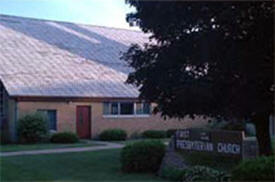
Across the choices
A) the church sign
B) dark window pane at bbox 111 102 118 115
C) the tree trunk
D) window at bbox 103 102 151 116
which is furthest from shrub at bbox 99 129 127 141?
the church sign

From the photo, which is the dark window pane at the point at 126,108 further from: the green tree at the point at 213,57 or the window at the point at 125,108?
the green tree at the point at 213,57

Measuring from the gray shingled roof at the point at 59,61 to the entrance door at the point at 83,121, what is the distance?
103 cm

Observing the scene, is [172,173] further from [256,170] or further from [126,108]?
[126,108]

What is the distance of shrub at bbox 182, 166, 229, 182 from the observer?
14.4 metres

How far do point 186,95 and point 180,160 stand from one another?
2.00 m

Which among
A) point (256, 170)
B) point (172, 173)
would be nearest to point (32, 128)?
point (172, 173)

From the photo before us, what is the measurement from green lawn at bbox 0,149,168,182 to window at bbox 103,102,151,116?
40.1 feet

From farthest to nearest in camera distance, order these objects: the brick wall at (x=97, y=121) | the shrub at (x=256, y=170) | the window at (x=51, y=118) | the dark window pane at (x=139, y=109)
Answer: the dark window pane at (x=139, y=109) → the window at (x=51, y=118) → the brick wall at (x=97, y=121) → the shrub at (x=256, y=170)

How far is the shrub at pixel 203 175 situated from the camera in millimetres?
→ 14398

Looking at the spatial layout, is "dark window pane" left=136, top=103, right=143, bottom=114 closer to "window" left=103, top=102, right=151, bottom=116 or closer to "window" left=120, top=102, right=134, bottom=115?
"window" left=103, top=102, right=151, bottom=116

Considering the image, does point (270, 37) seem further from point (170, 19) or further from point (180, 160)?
point (180, 160)

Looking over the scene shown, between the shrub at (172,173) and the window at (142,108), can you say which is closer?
the shrub at (172,173)

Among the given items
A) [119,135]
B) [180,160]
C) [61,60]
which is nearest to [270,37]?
[180,160]

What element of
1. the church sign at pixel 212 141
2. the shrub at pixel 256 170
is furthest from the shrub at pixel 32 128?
the shrub at pixel 256 170
